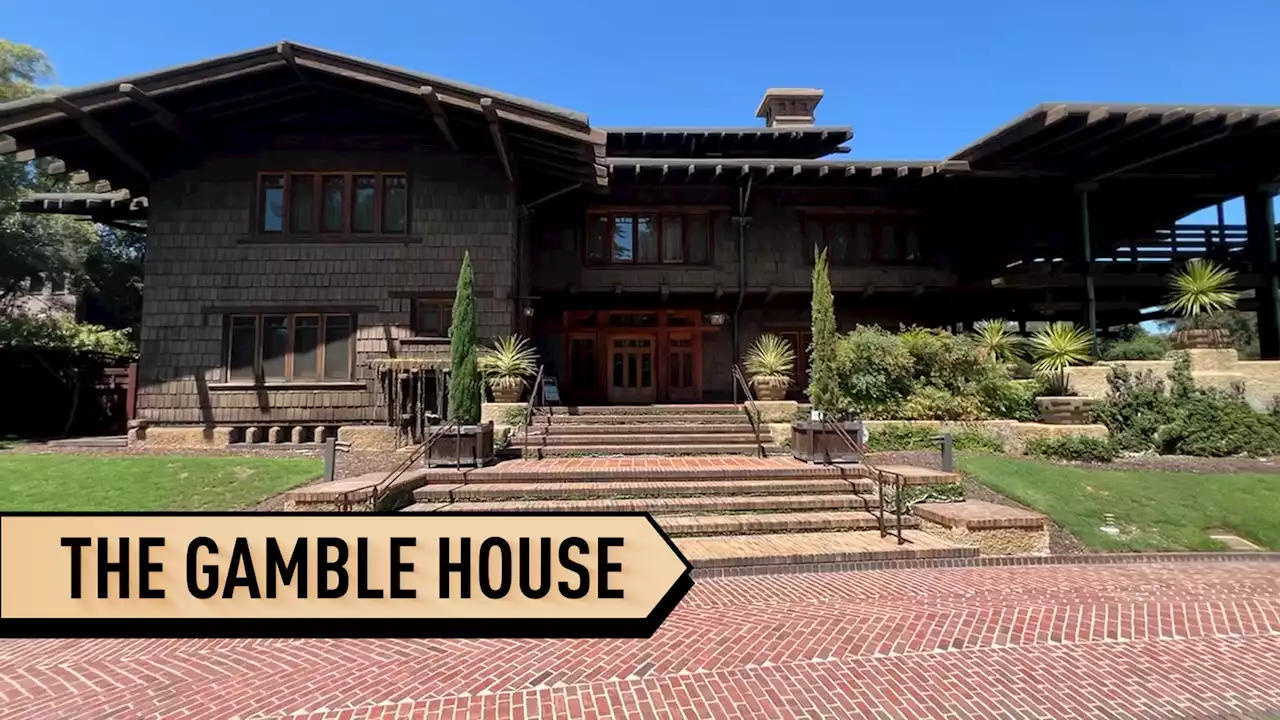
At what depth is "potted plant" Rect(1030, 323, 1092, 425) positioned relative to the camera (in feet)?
39.7

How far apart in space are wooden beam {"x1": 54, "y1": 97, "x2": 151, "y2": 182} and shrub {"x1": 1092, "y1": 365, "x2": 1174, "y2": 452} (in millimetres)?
19311

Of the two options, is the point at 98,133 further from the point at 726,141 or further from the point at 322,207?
the point at 726,141

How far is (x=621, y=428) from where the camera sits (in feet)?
40.7

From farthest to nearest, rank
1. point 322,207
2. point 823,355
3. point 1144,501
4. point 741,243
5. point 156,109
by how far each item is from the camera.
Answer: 1. point 741,243
2. point 322,207
3. point 156,109
4. point 823,355
5. point 1144,501

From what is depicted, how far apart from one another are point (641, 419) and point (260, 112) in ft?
34.1

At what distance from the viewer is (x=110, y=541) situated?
971 millimetres

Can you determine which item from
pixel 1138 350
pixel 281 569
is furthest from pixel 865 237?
pixel 281 569

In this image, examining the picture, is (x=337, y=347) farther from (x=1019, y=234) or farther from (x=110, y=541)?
(x=1019, y=234)

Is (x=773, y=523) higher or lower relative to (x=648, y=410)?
lower

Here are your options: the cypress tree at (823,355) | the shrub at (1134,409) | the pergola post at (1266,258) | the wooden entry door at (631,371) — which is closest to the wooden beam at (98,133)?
the wooden entry door at (631,371)

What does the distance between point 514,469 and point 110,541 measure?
30.0 ft

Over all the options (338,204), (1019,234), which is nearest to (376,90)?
(338,204)

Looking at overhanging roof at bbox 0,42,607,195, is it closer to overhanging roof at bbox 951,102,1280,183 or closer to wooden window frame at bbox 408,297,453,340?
wooden window frame at bbox 408,297,453,340

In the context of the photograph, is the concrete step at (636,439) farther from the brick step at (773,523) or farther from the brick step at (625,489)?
the brick step at (773,523)
